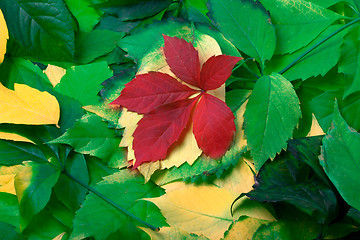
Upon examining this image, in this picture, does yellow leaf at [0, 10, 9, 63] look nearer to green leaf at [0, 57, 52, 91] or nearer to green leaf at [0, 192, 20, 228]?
green leaf at [0, 57, 52, 91]

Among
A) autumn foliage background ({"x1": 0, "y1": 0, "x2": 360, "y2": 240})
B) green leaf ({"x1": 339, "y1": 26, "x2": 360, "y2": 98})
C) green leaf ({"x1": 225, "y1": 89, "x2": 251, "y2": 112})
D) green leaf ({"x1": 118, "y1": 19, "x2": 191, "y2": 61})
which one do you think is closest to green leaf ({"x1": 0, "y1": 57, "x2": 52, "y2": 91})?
autumn foliage background ({"x1": 0, "y1": 0, "x2": 360, "y2": 240})

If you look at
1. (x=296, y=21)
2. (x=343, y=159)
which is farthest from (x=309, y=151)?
(x=296, y=21)

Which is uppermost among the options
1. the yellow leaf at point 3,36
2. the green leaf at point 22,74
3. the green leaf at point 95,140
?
the yellow leaf at point 3,36

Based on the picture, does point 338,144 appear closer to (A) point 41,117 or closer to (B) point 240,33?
(B) point 240,33

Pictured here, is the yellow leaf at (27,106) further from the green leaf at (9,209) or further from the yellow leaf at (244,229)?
the yellow leaf at (244,229)

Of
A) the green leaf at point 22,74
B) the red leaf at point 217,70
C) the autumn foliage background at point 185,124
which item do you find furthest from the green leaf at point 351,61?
the green leaf at point 22,74

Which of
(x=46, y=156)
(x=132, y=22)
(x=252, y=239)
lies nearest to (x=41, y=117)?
(x=46, y=156)
